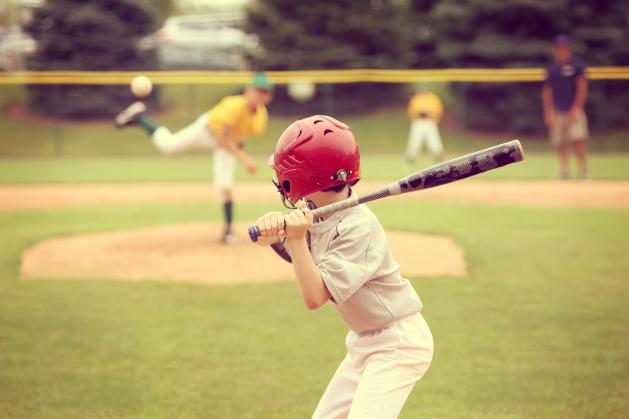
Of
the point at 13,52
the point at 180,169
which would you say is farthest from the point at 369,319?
the point at 13,52

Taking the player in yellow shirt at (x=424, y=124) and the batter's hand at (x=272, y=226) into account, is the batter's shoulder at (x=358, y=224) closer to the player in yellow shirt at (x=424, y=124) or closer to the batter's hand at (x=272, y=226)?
the batter's hand at (x=272, y=226)

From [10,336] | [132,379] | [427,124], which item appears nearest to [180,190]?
[427,124]

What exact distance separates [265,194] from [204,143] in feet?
15.0

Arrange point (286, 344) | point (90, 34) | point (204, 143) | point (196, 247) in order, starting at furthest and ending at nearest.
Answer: point (90, 34) → point (204, 143) → point (196, 247) → point (286, 344)

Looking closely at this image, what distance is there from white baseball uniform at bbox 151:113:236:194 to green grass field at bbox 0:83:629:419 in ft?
6.25

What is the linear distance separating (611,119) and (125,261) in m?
18.8

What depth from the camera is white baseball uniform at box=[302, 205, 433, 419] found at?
3.23m

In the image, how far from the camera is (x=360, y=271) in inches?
127

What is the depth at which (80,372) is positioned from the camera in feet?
17.6

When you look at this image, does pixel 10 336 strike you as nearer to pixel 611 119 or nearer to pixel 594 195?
pixel 594 195

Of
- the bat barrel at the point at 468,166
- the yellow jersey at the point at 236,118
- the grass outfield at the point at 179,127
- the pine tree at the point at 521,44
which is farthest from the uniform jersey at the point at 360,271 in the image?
the pine tree at the point at 521,44

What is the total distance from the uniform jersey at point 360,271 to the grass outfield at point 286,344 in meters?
1.43

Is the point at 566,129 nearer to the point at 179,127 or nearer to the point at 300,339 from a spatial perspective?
the point at 300,339

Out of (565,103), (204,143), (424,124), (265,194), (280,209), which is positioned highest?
(204,143)
